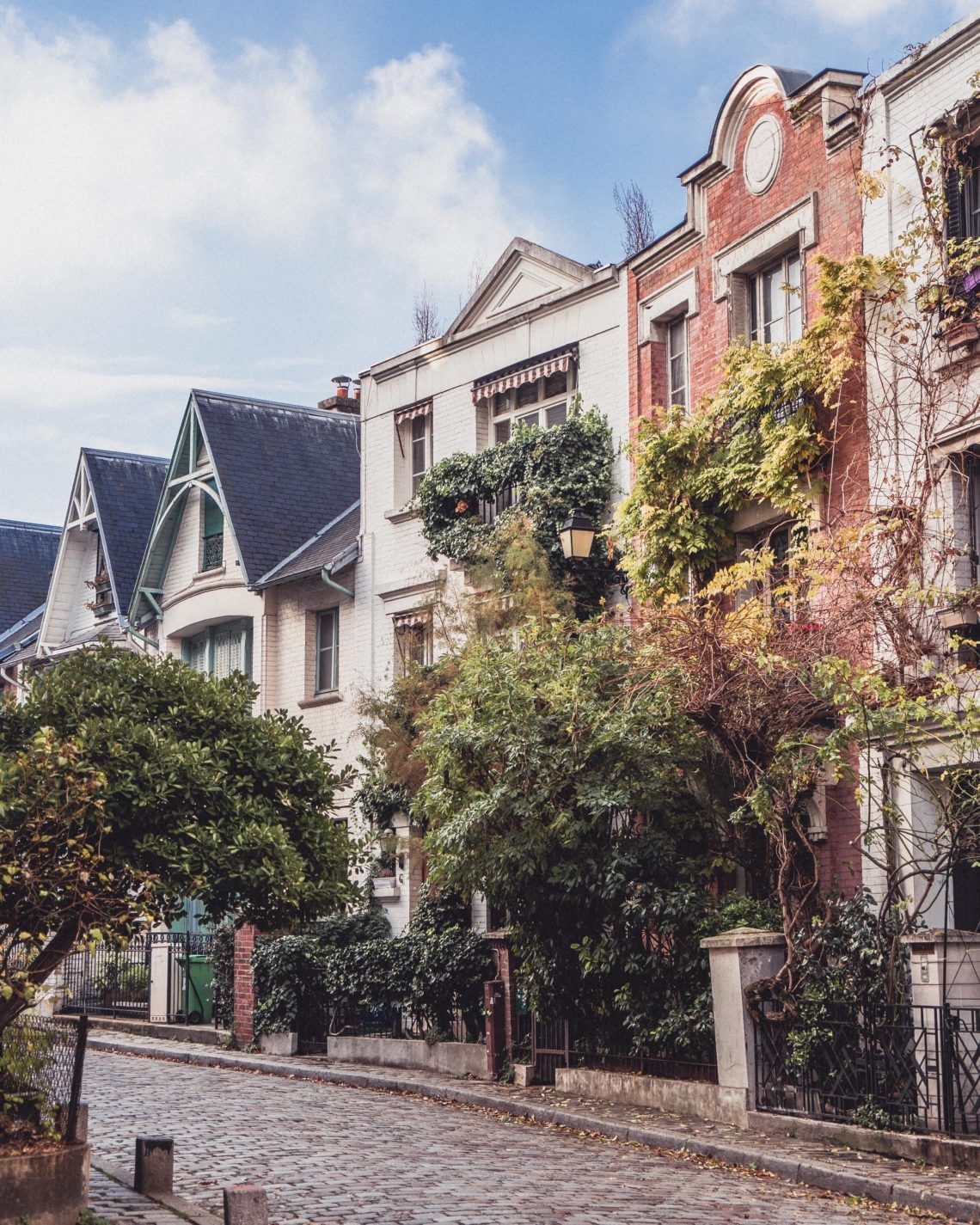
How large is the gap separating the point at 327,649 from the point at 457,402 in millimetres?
4945

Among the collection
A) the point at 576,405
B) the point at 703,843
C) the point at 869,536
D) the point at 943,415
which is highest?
the point at 576,405

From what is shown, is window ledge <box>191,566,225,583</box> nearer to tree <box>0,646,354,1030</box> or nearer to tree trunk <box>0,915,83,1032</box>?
tree <box>0,646,354,1030</box>

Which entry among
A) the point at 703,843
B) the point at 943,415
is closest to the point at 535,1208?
the point at 703,843

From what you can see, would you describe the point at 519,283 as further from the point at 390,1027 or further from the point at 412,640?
the point at 390,1027

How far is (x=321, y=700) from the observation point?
2597 cm

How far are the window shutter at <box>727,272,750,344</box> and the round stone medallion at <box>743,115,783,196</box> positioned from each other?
1.03 metres

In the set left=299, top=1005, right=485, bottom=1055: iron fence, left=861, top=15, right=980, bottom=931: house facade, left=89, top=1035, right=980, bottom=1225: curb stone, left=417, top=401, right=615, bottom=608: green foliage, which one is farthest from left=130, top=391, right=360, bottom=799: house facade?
left=861, top=15, right=980, bottom=931: house facade

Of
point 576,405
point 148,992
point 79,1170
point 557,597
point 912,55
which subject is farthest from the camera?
point 148,992

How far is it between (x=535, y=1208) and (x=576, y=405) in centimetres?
1354

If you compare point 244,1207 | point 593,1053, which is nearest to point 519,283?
point 593,1053

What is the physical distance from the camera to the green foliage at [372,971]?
1886 cm

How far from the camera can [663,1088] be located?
48.4 ft

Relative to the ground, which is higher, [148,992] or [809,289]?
[809,289]

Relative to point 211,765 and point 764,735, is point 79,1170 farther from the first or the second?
point 764,735
